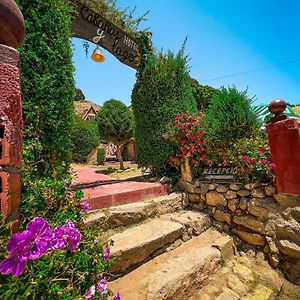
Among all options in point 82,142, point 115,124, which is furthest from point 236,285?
point 82,142

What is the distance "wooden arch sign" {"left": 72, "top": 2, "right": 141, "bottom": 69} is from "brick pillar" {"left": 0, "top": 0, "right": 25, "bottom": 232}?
3.55 metres

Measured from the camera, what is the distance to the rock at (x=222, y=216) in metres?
3.52

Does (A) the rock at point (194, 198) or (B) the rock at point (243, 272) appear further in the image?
(A) the rock at point (194, 198)

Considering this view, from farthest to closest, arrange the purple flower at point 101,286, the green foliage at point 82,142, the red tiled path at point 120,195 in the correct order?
the green foliage at point 82,142 → the red tiled path at point 120,195 → the purple flower at point 101,286

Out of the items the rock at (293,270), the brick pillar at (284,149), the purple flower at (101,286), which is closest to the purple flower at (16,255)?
the purple flower at (101,286)

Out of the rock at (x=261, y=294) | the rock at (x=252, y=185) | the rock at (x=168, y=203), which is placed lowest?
the rock at (x=261, y=294)

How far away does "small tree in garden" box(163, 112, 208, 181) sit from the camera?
3.96 m

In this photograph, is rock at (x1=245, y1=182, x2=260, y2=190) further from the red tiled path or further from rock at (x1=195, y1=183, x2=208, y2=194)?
the red tiled path

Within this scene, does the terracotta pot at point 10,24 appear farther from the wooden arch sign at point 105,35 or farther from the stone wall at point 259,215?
the wooden arch sign at point 105,35

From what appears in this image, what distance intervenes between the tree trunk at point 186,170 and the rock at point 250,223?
1082mm

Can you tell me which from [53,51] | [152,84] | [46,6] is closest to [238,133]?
[152,84]

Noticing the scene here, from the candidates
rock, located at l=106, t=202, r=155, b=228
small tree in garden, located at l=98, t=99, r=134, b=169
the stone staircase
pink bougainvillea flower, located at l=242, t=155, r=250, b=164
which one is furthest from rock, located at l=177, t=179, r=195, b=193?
small tree in garden, located at l=98, t=99, r=134, b=169

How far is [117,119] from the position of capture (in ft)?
35.8

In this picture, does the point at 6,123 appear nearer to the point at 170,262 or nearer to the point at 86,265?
the point at 86,265
